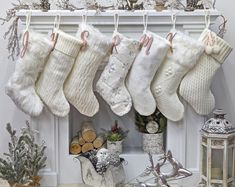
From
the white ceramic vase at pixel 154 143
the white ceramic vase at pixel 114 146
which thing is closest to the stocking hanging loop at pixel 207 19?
the white ceramic vase at pixel 154 143

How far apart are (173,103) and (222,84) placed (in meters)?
0.39

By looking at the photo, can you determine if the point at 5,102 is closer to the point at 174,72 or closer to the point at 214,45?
the point at 174,72

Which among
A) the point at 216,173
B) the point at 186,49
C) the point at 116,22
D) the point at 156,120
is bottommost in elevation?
the point at 216,173

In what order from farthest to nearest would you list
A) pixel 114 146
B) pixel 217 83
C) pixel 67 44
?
pixel 217 83 < pixel 114 146 < pixel 67 44

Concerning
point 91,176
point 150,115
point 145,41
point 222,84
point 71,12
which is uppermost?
point 71,12

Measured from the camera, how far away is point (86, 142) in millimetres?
2262

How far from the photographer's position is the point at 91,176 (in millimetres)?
2074

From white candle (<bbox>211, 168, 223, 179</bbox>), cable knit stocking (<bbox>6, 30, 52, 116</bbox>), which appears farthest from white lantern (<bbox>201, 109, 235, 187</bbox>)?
cable knit stocking (<bbox>6, 30, 52, 116</bbox>)

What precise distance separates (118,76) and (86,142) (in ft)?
1.26

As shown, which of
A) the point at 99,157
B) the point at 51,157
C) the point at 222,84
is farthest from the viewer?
the point at 222,84

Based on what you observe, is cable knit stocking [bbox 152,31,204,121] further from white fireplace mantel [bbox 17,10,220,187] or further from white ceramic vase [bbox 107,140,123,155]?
white ceramic vase [bbox 107,140,123,155]

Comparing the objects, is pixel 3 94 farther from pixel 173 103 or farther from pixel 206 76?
pixel 206 76

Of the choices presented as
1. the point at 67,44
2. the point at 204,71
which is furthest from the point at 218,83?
the point at 67,44

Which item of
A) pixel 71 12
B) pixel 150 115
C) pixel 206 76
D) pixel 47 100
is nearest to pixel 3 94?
pixel 47 100
